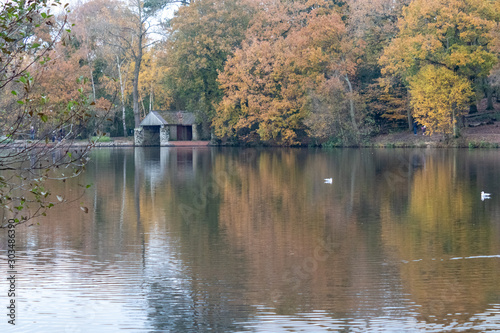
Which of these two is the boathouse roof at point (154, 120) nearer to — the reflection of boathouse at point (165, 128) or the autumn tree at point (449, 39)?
the reflection of boathouse at point (165, 128)

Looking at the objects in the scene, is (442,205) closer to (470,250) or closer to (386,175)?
(470,250)

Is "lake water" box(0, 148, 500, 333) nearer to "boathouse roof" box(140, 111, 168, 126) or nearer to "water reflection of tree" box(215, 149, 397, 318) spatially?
"water reflection of tree" box(215, 149, 397, 318)

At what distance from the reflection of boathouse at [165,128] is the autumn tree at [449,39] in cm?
2522

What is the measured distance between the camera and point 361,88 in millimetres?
59688

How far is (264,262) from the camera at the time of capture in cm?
1301

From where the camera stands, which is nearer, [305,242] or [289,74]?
[305,242]

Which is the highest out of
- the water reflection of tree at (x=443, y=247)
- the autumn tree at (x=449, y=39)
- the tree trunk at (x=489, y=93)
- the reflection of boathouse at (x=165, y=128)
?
the autumn tree at (x=449, y=39)

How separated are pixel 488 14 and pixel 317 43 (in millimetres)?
14081

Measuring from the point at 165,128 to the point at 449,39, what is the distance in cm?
3168

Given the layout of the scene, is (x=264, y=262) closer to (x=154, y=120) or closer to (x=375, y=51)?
(x=375, y=51)

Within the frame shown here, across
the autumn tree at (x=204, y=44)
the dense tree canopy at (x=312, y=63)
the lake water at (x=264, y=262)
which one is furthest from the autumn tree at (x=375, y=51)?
the lake water at (x=264, y=262)

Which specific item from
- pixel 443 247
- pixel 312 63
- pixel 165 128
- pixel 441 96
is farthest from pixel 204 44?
pixel 443 247

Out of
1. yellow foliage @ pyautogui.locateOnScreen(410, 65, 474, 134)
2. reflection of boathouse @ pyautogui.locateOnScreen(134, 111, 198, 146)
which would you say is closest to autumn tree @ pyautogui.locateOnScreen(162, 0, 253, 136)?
reflection of boathouse @ pyautogui.locateOnScreen(134, 111, 198, 146)

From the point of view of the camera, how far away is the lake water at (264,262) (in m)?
9.62
